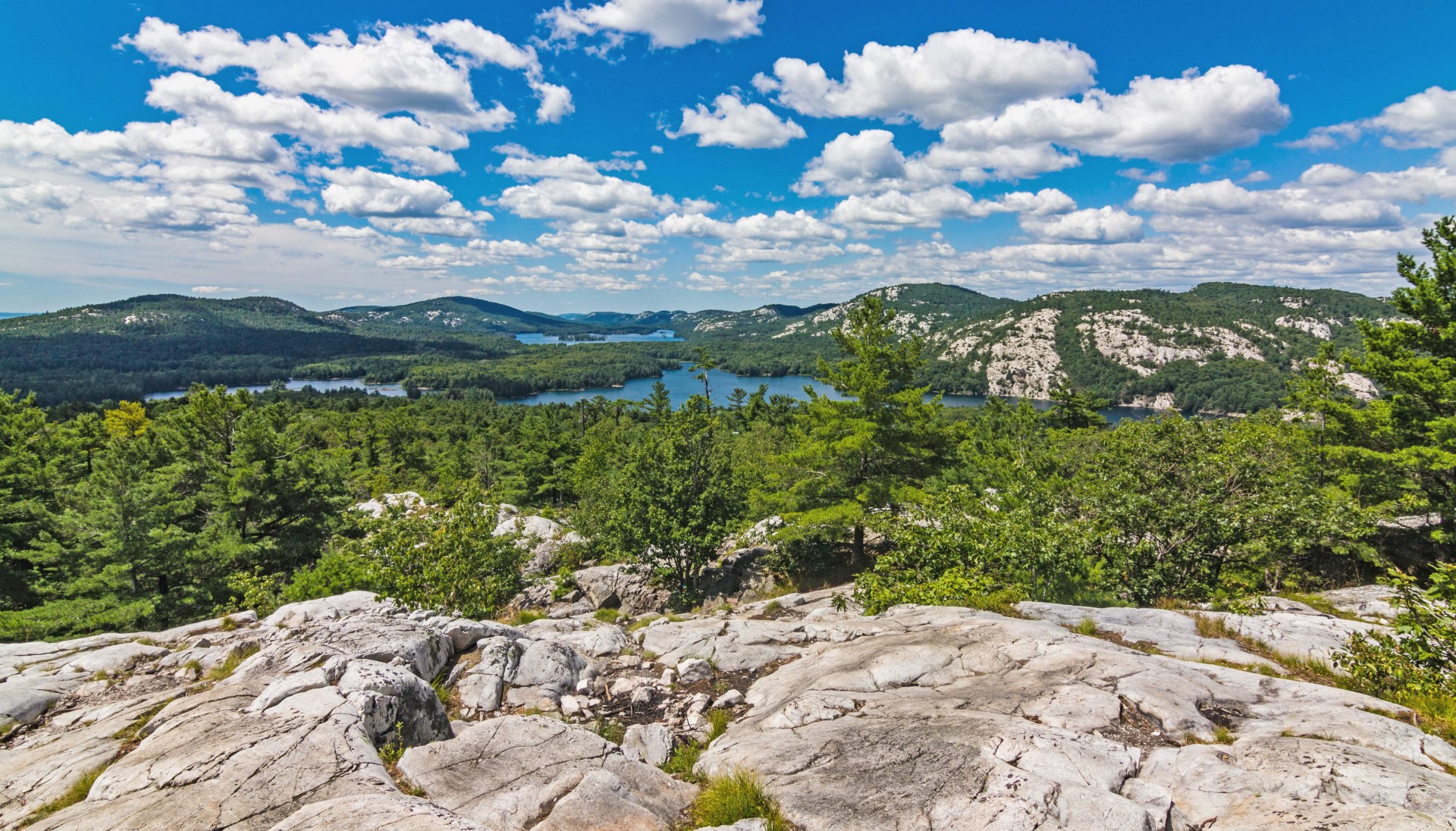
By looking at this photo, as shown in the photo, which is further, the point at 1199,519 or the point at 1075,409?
the point at 1075,409

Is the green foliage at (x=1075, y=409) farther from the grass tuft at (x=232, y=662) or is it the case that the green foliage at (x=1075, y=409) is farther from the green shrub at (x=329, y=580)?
the grass tuft at (x=232, y=662)

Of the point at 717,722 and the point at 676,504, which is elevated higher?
the point at 717,722

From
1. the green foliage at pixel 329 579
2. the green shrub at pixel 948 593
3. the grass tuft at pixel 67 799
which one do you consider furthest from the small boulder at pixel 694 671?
the green foliage at pixel 329 579

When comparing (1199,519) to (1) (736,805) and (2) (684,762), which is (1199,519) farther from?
(1) (736,805)

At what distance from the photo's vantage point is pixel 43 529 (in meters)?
23.1

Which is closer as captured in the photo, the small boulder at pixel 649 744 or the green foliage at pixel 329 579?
the small boulder at pixel 649 744

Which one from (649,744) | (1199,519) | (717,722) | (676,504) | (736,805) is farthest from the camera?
(676,504)

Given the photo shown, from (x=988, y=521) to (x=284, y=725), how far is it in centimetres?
1343

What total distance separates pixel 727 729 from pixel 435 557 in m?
10.2

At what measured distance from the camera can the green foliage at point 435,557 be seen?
1419 centimetres

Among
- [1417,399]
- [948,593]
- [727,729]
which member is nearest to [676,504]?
[948,593]

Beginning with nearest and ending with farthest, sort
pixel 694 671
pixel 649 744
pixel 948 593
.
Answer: pixel 649 744 → pixel 694 671 → pixel 948 593

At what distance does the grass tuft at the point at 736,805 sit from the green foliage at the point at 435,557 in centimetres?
1067

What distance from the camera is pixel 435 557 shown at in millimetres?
14836
